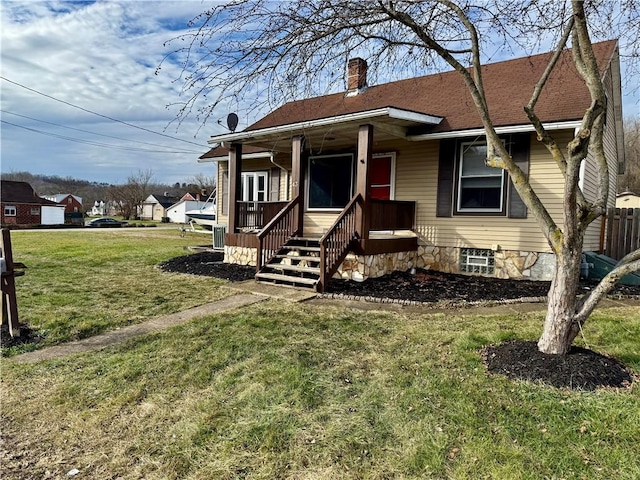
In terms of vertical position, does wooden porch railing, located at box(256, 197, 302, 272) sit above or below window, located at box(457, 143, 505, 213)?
below

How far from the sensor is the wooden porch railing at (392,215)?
26.7 feet

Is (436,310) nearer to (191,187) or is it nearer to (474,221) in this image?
(474,221)

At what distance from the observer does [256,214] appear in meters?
10.8

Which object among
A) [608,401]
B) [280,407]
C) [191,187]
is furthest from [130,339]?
[191,187]

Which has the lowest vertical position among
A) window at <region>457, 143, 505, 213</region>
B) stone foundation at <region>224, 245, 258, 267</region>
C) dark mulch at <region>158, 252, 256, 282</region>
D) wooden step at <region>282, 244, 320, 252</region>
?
dark mulch at <region>158, 252, 256, 282</region>

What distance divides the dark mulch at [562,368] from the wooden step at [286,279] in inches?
153

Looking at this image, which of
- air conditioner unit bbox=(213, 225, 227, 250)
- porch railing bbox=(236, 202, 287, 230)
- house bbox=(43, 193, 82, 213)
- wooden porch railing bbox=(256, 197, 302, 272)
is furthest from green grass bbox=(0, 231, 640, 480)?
house bbox=(43, 193, 82, 213)

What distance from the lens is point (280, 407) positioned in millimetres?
3125

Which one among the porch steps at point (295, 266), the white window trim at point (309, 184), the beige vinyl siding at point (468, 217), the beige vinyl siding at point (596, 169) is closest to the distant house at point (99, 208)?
the white window trim at point (309, 184)

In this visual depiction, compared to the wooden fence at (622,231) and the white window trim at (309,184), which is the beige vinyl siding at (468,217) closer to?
the white window trim at (309,184)

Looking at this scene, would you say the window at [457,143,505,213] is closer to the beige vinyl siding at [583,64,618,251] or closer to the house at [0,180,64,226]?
the beige vinyl siding at [583,64,618,251]

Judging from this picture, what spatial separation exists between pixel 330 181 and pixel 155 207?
6706cm

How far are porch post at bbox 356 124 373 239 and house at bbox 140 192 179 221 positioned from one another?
66318 millimetres

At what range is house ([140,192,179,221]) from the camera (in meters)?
70.0
